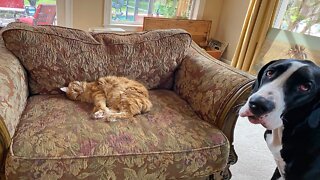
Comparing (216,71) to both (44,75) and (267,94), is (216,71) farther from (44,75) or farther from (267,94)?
(44,75)

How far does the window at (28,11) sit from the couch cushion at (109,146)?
204 centimetres

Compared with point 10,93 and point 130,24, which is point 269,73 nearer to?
point 10,93

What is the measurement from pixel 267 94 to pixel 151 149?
56 centimetres

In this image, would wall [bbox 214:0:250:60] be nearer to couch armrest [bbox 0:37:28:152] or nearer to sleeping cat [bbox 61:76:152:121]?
sleeping cat [bbox 61:76:152:121]

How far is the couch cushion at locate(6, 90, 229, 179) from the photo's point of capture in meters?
1.04

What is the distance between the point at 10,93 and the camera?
119cm

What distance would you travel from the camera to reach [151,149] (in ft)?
3.81

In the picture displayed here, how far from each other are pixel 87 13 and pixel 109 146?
8.05 ft

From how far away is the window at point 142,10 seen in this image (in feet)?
11.0

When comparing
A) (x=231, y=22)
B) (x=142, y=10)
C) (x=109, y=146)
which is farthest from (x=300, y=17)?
(x=109, y=146)

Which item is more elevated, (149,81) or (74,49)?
(74,49)

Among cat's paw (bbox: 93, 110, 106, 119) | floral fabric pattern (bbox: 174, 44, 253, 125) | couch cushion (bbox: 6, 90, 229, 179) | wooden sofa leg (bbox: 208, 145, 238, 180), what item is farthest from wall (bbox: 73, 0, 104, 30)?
wooden sofa leg (bbox: 208, 145, 238, 180)

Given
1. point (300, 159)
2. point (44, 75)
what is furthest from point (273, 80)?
point (44, 75)

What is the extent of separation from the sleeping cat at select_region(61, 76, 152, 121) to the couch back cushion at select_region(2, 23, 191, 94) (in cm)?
9
